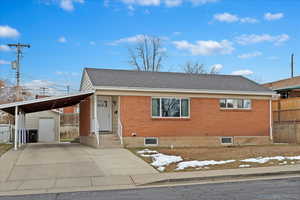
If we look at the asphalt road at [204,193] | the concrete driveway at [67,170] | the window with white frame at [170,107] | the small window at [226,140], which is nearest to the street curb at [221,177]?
the asphalt road at [204,193]

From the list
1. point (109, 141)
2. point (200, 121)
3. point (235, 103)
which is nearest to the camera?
point (109, 141)

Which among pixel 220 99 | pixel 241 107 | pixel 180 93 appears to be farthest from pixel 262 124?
pixel 180 93

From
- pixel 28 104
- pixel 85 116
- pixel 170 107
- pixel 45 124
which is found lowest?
pixel 45 124

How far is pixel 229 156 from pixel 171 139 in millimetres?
5879

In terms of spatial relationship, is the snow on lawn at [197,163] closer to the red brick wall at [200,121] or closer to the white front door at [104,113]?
the red brick wall at [200,121]

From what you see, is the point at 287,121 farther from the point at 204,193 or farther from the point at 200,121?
the point at 204,193

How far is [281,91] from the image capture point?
3091 centimetres

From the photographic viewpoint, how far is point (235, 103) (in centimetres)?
2272

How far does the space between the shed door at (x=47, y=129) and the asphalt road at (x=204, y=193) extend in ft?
105

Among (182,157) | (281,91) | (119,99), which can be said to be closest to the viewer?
(182,157)

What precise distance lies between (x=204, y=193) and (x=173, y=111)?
12534mm

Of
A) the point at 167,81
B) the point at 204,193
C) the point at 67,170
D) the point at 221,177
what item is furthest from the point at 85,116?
the point at 204,193

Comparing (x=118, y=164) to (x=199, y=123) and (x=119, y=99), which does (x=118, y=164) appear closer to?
(x=119, y=99)

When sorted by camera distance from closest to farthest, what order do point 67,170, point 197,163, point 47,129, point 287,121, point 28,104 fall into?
point 67,170 → point 197,163 → point 28,104 → point 287,121 → point 47,129
